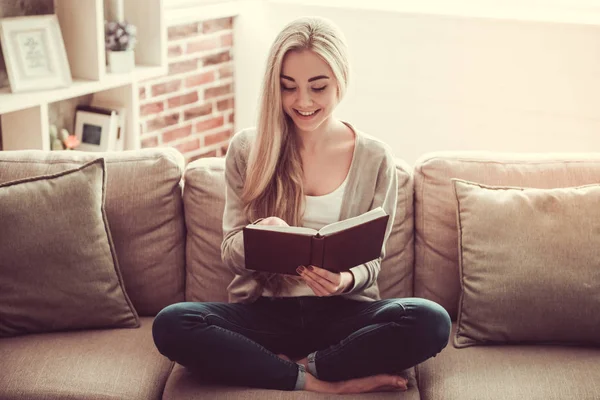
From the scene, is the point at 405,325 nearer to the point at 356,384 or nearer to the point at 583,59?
the point at 356,384

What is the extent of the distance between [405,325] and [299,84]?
25.7 inches

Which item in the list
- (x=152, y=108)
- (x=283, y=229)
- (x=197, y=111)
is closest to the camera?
(x=283, y=229)

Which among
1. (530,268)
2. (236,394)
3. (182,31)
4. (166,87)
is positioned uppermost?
(182,31)

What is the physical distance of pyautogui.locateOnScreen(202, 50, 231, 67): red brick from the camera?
12.6 ft

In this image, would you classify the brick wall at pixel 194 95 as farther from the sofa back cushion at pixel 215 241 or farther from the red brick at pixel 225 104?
the sofa back cushion at pixel 215 241

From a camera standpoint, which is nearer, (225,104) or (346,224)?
(346,224)

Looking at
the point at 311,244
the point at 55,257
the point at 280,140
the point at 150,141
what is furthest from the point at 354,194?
the point at 150,141

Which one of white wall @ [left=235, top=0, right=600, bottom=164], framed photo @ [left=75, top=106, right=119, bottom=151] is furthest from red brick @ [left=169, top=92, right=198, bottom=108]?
framed photo @ [left=75, top=106, right=119, bottom=151]

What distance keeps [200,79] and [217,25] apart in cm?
27

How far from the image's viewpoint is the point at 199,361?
6.54 ft

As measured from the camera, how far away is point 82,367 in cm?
204

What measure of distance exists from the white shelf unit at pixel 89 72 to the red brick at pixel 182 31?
0.37m

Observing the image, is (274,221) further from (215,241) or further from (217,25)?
(217,25)

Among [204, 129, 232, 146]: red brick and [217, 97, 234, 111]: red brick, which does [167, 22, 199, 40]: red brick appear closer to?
[217, 97, 234, 111]: red brick
